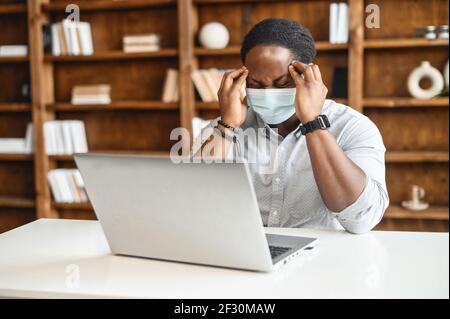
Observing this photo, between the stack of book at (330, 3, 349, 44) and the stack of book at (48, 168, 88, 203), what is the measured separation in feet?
6.24

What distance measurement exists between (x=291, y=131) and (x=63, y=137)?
2.37m

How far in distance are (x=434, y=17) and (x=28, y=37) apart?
2656 millimetres

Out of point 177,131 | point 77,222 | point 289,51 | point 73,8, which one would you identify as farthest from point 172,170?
point 73,8

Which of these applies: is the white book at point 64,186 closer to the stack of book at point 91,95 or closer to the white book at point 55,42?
the stack of book at point 91,95

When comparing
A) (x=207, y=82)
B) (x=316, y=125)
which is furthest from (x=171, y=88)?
(x=316, y=125)

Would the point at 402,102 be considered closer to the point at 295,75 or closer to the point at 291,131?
the point at 291,131

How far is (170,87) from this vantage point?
3.59m

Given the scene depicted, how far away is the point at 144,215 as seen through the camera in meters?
1.13

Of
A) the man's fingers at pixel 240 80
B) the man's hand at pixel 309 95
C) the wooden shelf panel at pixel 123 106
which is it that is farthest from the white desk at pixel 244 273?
the wooden shelf panel at pixel 123 106

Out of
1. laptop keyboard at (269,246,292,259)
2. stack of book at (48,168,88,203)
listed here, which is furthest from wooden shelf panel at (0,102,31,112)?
laptop keyboard at (269,246,292,259)

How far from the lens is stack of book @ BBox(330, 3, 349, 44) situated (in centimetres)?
328

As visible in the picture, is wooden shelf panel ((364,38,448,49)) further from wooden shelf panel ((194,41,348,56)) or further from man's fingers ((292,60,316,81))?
man's fingers ((292,60,316,81))

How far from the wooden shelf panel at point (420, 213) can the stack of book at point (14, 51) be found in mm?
2611

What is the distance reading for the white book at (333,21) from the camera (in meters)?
3.29
